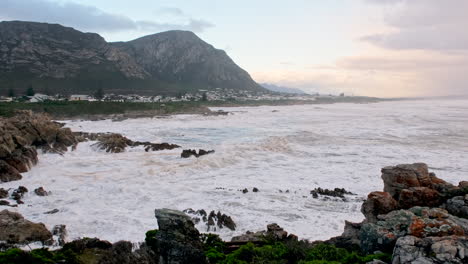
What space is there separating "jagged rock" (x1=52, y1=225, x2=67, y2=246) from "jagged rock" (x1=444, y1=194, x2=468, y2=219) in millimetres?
13001

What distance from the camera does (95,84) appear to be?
137000 millimetres

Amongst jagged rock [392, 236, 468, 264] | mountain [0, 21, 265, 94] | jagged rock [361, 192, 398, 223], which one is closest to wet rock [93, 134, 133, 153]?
jagged rock [361, 192, 398, 223]

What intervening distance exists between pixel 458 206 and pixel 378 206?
2.37 meters

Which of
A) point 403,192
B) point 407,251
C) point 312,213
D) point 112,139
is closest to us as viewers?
point 407,251

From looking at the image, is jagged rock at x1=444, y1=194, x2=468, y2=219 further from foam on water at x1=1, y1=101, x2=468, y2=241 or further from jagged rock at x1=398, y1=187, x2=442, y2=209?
foam on water at x1=1, y1=101, x2=468, y2=241

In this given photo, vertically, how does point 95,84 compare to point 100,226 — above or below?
above

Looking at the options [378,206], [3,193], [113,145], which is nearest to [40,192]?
[3,193]

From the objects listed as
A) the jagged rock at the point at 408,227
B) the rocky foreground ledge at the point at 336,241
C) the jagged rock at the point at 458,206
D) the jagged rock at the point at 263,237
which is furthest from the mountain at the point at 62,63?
the jagged rock at the point at 458,206

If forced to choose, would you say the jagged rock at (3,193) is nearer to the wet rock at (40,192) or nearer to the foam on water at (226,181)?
the foam on water at (226,181)

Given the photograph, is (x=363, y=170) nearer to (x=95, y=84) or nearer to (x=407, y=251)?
(x=407, y=251)

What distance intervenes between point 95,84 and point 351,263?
468ft

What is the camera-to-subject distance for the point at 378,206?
37.7ft

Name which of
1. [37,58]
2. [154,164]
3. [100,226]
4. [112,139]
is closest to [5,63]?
[37,58]

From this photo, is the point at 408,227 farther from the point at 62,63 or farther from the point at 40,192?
the point at 62,63
